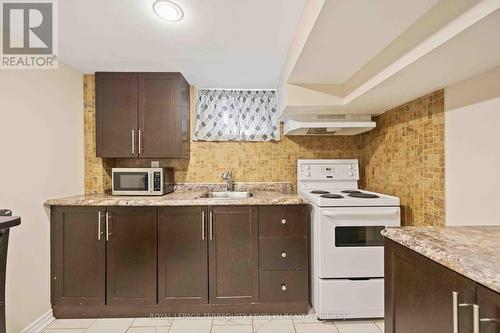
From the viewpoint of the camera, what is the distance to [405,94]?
1.78 metres

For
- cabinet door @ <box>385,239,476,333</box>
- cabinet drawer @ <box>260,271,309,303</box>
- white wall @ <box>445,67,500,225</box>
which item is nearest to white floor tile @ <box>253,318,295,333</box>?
cabinet drawer @ <box>260,271,309,303</box>

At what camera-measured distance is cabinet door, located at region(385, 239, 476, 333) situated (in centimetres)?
72

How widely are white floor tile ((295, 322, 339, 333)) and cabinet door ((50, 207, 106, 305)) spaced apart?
1566 millimetres

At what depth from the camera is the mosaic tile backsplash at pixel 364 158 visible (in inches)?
69.7

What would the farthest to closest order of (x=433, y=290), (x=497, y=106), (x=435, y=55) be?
(x=497, y=106), (x=435, y=55), (x=433, y=290)

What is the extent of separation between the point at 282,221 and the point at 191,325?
106 cm

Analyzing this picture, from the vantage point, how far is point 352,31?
1229mm

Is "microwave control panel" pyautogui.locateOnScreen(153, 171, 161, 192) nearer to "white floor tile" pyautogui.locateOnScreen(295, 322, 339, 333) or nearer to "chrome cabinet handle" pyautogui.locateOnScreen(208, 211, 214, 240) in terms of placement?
"chrome cabinet handle" pyautogui.locateOnScreen(208, 211, 214, 240)

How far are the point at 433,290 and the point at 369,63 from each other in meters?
1.39

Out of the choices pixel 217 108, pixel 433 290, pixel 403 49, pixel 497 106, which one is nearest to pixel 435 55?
pixel 403 49

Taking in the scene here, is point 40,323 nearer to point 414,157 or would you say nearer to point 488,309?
point 488,309

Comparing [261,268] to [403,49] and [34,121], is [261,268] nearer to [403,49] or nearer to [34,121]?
[403,49]

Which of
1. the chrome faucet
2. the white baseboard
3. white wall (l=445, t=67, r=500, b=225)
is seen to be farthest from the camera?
the chrome faucet

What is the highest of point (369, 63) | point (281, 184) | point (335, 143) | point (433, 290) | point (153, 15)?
point (153, 15)
